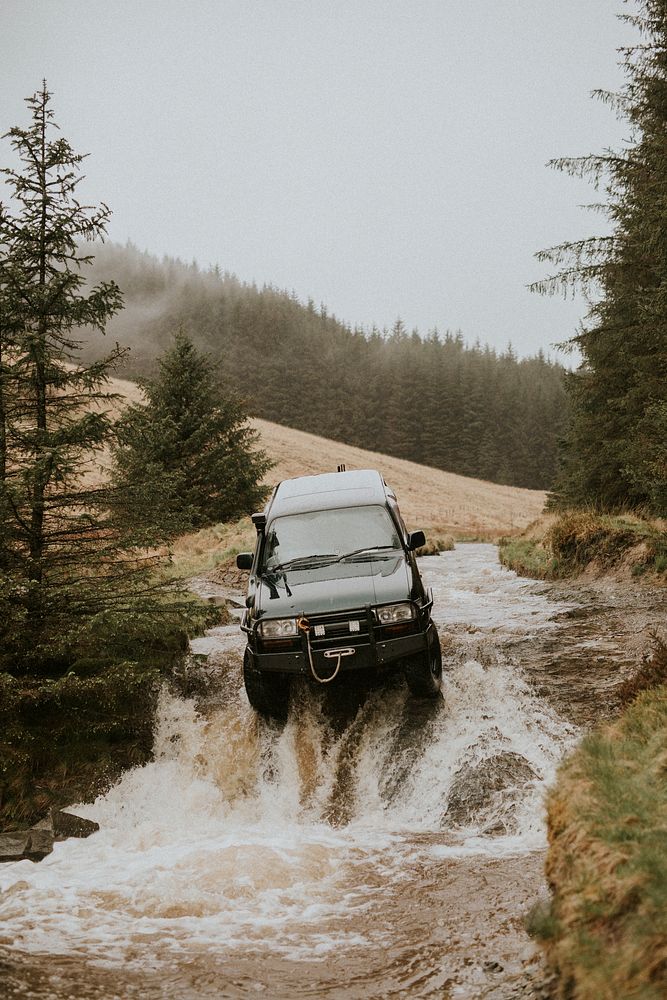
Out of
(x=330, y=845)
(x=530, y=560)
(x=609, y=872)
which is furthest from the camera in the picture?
(x=530, y=560)

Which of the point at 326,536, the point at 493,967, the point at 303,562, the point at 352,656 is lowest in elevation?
the point at 493,967

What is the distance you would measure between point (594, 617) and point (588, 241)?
26.5ft

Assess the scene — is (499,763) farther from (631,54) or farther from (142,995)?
(631,54)

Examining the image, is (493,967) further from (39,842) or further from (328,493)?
(328,493)

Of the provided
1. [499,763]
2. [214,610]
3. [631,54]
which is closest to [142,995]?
[499,763]

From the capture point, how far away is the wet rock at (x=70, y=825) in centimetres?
711

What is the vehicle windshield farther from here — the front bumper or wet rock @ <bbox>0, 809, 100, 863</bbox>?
wet rock @ <bbox>0, 809, 100, 863</bbox>

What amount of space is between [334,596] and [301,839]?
7.50 feet

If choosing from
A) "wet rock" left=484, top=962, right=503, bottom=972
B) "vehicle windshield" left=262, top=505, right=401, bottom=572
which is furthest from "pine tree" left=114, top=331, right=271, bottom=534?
"wet rock" left=484, top=962, right=503, bottom=972

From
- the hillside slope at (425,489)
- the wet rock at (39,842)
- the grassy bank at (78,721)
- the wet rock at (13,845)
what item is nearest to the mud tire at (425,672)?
the grassy bank at (78,721)

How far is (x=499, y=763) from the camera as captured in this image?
7.43 m

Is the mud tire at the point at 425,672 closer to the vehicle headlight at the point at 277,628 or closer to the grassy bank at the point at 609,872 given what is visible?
the vehicle headlight at the point at 277,628

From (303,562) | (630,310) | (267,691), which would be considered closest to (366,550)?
(303,562)

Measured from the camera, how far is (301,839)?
6738 millimetres
